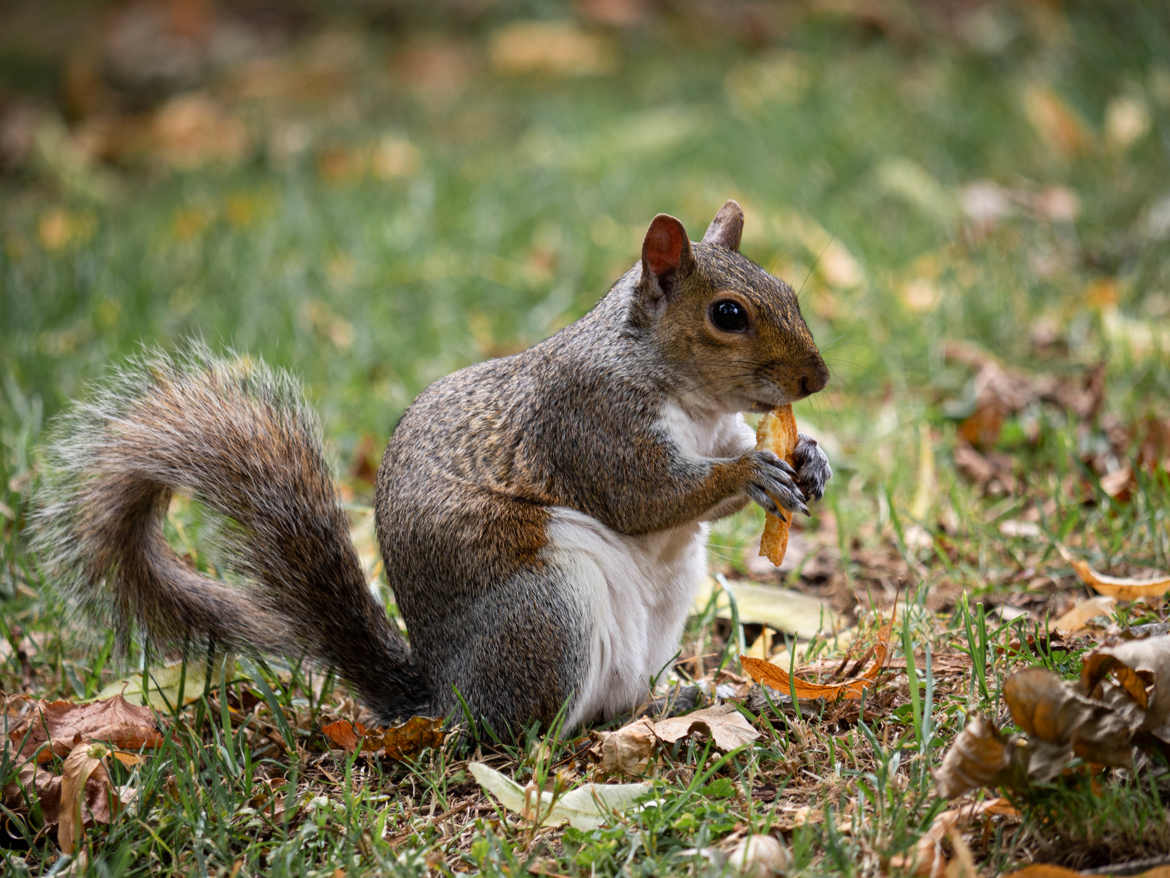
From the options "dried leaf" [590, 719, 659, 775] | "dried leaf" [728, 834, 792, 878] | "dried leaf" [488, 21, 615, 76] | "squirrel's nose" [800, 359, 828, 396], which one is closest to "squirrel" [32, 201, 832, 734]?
"squirrel's nose" [800, 359, 828, 396]

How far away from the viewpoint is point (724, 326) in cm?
201

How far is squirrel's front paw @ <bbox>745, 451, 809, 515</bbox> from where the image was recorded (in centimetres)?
193

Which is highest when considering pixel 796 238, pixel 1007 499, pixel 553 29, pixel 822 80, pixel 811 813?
pixel 553 29

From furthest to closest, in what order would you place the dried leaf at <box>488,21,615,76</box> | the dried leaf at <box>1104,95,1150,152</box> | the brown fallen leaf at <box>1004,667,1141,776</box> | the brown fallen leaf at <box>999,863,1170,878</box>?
the dried leaf at <box>488,21,615,76</box>, the dried leaf at <box>1104,95,1150,152</box>, the brown fallen leaf at <box>1004,667,1141,776</box>, the brown fallen leaf at <box>999,863,1170,878</box>

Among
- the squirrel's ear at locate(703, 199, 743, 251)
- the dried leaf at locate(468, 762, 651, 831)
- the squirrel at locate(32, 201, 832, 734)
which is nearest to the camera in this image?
the dried leaf at locate(468, 762, 651, 831)

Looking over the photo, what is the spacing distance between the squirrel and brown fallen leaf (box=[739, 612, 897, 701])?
19 cm

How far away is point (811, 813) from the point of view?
1648 mm

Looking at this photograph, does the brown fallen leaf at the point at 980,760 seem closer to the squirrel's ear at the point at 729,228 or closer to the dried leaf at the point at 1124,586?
the dried leaf at the point at 1124,586

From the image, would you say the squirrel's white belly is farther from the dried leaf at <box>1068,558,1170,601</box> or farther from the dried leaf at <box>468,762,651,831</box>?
the dried leaf at <box>1068,558,1170,601</box>

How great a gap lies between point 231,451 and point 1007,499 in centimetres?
170

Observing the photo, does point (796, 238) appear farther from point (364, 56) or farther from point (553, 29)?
point (364, 56)

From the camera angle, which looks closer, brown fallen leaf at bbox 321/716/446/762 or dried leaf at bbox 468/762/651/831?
dried leaf at bbox 468/762/651/831

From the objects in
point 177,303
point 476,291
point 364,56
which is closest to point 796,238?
point 476,291

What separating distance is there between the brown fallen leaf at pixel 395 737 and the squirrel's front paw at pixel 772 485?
62cm
